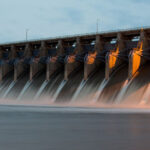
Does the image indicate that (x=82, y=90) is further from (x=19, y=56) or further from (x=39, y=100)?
(x=19, y=56)

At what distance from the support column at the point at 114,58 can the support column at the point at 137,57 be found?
264 centimetres

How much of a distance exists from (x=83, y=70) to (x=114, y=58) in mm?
6030

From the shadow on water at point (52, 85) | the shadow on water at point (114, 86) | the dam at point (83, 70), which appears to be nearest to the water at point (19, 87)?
the dam at point (83, 70)

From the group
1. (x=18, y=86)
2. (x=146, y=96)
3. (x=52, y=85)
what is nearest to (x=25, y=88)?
(x=18, y=86)

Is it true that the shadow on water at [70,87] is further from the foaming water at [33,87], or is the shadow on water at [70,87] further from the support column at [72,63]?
the foaming water at [33,87]

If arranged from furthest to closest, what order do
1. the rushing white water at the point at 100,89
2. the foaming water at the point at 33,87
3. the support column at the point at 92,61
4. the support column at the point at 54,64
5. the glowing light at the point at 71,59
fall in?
the foaming water at the point at 33,87 < the support column at the point at 54,64 < the glowing light at the point at 71,59 < the support column at the point at 92,61 < the rushing white water at the point at 100,89

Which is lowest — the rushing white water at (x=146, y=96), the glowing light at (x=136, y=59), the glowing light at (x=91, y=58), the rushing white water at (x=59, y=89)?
the rushing white water at (x=59, y=89)

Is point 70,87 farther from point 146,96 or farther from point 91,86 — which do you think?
point 146,96

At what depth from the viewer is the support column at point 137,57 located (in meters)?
34.3

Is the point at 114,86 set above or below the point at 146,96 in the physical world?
below

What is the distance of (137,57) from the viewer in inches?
1382

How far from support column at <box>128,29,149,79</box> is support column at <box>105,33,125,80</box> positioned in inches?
104
